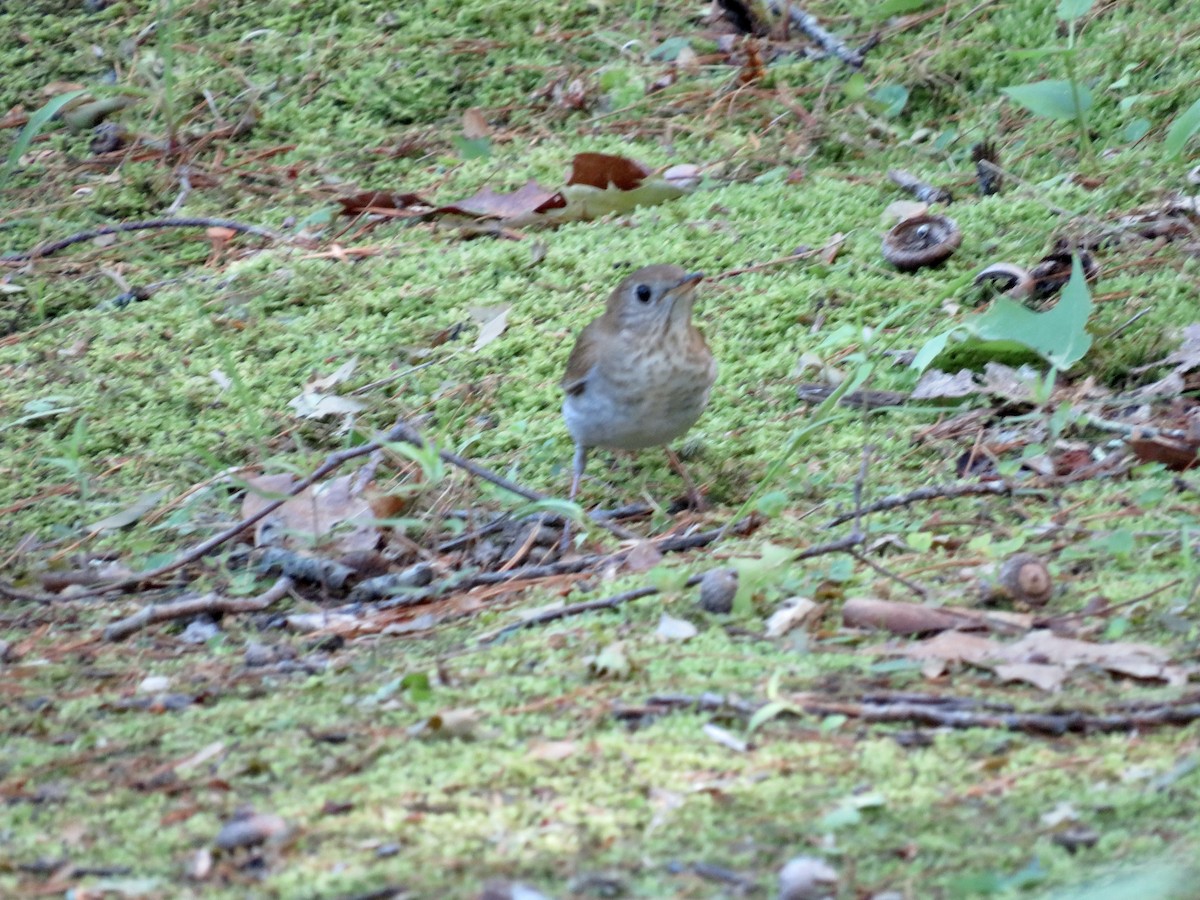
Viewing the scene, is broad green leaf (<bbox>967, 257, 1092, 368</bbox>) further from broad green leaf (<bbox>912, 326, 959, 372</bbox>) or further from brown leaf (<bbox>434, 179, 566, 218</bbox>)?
brown leaf (<bbox>434, 179, 566, 218</bbox>)

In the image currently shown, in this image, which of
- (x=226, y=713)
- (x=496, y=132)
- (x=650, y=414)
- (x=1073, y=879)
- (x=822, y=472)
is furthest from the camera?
(x=496, y=132)

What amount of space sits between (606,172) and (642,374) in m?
→ 1.86

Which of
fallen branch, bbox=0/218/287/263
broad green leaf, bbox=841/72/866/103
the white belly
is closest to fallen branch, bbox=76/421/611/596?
the white belly

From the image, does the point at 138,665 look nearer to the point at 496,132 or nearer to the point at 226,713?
the point at 226,713

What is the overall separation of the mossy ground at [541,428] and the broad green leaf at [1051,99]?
0.35 meters

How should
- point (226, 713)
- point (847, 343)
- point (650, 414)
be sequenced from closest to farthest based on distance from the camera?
1. point (226, 713)
2. point (650, 414)
3. point (847, 343)

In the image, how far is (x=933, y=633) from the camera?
119 inches

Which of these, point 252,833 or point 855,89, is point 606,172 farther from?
point 252,833

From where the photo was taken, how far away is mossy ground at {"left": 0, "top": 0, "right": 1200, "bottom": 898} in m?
2.36

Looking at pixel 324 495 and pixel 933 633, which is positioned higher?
pixel 933 633

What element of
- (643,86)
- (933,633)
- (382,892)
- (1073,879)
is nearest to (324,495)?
(933,633)

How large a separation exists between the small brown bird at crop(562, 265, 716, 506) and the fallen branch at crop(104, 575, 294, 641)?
3.88ft

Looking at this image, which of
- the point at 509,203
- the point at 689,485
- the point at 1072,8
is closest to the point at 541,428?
the point at 689,485

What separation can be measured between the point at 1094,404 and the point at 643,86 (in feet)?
→ 11.1
